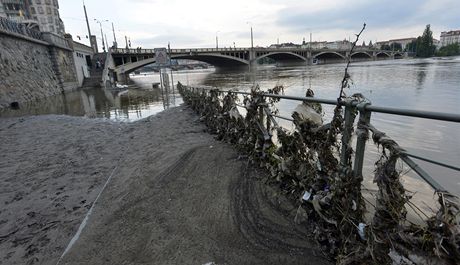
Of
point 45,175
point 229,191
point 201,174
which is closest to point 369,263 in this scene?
point 229,191

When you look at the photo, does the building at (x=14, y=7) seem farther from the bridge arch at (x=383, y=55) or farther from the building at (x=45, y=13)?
the bridge arch at (x=383, y=55)

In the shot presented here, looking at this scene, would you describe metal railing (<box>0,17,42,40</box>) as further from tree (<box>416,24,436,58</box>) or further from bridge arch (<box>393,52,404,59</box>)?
tree (<box>416,24,436,58</box>)

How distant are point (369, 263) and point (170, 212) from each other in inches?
92.2

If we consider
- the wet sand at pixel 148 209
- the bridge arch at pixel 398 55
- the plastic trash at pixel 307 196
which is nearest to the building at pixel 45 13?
the wet sand at pixel 148 209

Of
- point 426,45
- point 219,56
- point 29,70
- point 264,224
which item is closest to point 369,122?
point 264,224

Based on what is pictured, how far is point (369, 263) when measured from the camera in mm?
2111

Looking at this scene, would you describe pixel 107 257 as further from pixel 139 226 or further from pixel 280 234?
pixel 280 234

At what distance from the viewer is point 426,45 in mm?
93438

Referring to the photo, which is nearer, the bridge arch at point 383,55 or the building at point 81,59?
the building at point 81,59

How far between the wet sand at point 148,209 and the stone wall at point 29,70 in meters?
14.4

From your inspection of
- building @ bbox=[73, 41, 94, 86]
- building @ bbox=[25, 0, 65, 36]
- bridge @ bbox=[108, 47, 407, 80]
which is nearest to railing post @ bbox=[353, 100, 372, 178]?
bridge @ bbox=[108, 47, 407, 80]

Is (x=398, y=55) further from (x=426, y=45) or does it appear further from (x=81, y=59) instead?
(x=81, y=59)

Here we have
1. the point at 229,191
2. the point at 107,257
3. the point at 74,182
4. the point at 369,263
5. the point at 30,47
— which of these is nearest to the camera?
the point at 369,263

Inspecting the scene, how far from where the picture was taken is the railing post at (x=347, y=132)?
232 centimetres
